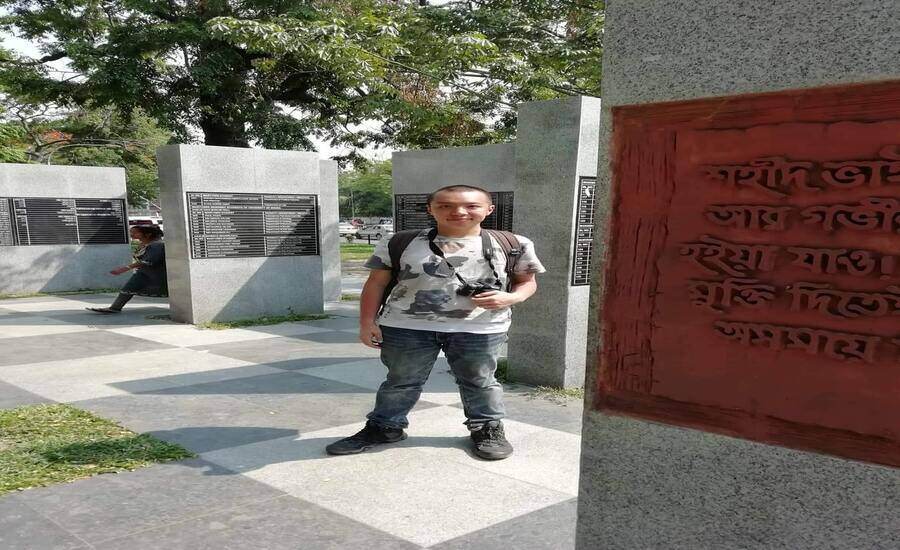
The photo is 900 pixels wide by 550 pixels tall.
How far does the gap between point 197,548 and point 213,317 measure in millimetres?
6837

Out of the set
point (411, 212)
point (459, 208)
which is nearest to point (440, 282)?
point (459, 208)

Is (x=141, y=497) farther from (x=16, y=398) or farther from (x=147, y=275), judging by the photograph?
(x=147, y=275)

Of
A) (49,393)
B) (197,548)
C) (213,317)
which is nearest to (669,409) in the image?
Result: (197,548)

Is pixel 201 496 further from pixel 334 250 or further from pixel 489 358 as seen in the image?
pixel 334 250

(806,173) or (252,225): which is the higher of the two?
(806,173)

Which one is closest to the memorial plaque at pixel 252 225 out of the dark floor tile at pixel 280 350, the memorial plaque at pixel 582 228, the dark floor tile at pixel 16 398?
the dark floor tile at pixel 280 350

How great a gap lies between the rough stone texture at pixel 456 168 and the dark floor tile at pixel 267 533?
13.1 feet

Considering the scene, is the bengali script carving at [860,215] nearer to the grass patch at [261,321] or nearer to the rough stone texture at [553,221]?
the rough stone texture at [553,221]

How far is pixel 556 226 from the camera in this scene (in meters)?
5.70

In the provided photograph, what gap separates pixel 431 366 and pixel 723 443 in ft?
6.85

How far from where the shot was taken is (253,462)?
387 cm

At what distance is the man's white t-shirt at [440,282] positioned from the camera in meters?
3.71

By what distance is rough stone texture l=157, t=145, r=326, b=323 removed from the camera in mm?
8930

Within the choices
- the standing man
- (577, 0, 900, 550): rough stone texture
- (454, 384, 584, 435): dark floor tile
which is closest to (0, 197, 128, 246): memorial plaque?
(454, 384, 584, 435): dark floor tile
